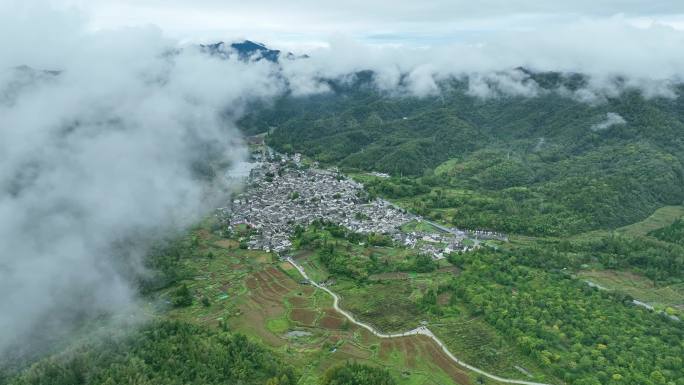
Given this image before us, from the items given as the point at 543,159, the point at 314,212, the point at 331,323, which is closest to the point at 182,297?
the point at 331,323

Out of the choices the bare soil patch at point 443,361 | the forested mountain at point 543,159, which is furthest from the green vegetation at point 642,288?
the bare soil patch at point 443,361

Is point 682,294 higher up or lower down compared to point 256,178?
higher up

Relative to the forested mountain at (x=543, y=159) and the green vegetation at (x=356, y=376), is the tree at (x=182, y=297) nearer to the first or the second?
the green vegetation at (x=356, y=376)

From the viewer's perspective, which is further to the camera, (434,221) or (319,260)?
(434,221)


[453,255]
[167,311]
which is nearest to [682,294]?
[453,255]

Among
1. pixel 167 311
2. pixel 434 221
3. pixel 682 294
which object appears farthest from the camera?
pixel 434 221

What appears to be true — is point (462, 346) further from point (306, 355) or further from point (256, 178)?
point (256, 178)
